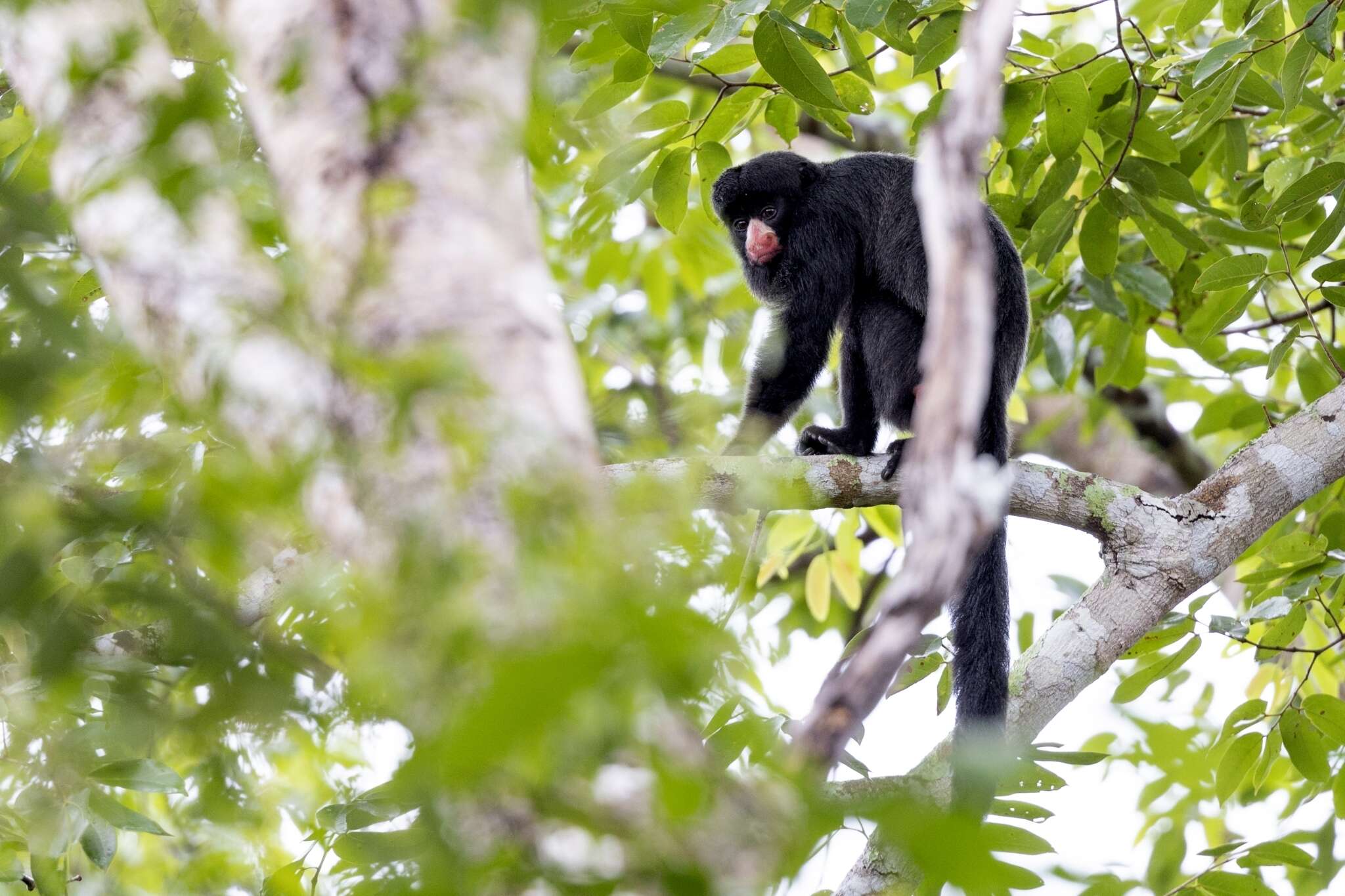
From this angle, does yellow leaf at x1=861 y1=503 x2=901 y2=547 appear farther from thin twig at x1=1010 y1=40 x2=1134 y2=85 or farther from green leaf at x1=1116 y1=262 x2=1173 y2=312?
thin twig at x1=1010 y1=40 x2=1134 y2=85

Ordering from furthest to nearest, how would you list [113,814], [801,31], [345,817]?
[801,31] → [113,814] → [345,817]

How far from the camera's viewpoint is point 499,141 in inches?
39.9

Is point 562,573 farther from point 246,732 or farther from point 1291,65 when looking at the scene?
point 1291,65

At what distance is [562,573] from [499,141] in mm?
442

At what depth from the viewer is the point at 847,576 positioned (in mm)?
4270

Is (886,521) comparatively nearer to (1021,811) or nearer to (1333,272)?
(1333,272)

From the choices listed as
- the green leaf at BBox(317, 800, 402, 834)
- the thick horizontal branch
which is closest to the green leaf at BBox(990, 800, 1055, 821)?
the thick horizontal branch

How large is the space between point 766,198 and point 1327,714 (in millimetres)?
2511

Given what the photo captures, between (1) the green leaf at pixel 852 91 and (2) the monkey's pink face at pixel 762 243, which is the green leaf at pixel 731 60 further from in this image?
(2) the monkey's pink face at pixel 762 243

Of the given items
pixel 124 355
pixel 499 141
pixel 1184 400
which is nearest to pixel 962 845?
pixel 499 141

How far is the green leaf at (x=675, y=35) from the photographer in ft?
8.09

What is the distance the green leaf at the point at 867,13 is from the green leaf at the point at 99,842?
2290mm

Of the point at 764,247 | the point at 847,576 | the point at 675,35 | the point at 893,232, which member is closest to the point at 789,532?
the point at 847,576

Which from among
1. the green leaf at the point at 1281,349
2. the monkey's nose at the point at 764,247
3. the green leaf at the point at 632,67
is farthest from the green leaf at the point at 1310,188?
the monkey's nose at the point at 764,247
